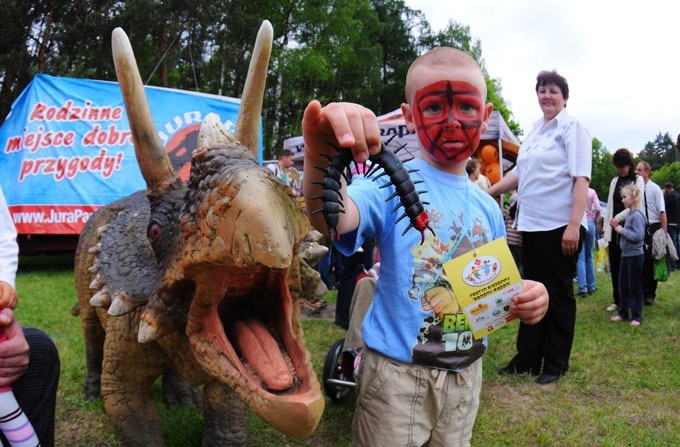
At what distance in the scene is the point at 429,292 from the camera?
69.7 inches

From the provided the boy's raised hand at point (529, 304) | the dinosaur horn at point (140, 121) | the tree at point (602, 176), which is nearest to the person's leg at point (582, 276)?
the boy's raised hand at point (529, 304)

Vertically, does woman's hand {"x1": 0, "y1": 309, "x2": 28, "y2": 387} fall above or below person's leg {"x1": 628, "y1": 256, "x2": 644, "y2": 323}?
above

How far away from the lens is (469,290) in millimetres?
1648

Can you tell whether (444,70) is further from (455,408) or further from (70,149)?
(70,149)

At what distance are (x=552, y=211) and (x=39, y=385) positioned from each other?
3383mm

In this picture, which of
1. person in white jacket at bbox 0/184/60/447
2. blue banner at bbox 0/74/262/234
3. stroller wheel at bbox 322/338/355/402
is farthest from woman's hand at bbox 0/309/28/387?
blue banner at bbox 0/74/262/234

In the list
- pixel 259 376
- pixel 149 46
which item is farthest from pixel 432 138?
pixel 149 46

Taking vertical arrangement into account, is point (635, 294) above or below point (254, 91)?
below

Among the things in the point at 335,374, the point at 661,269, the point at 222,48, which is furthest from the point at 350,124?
the point at 222,48

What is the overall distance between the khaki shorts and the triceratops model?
0.37 metres

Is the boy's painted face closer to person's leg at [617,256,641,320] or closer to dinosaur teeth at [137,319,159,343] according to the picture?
person's leg at [617,256,641,320]

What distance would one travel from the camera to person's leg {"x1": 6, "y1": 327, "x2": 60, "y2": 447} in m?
2.00

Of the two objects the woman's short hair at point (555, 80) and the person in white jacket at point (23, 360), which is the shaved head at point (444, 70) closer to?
the person in white jacket at point (23, 360)

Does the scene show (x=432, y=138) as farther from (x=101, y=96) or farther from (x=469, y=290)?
(x=101, y=96)
